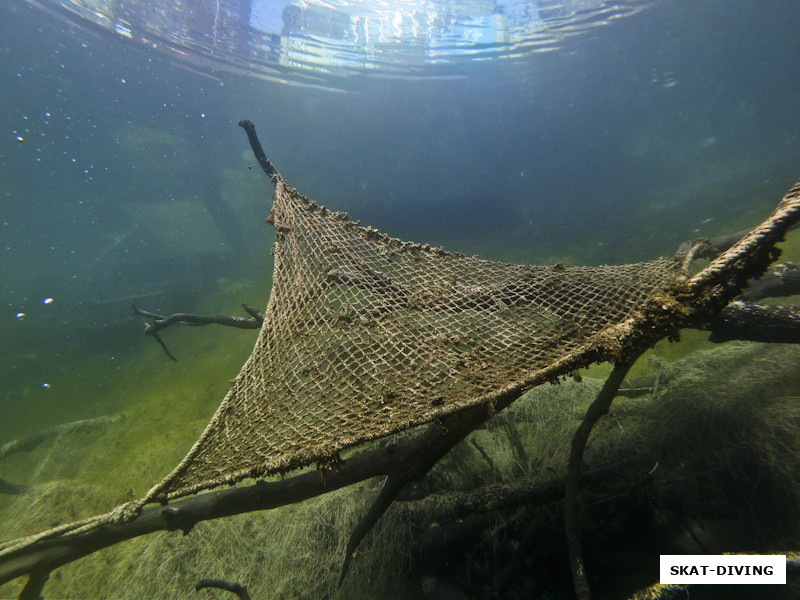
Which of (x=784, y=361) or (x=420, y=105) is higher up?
(x=420, y=105)

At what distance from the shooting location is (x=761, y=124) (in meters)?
26.2

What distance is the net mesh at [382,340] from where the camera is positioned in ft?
4.50

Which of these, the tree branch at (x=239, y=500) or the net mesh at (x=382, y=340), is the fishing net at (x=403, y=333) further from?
the tree branch at (x=239, y=500)

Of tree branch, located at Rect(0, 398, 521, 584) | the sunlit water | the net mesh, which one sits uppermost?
the sunlit water

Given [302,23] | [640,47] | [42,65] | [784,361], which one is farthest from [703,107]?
[42,65]

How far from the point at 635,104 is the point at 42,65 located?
40840 millimetres

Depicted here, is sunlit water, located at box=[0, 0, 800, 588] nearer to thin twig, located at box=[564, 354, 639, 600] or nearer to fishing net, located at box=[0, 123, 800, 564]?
fishing net, located at box=[0, 123, 800, 564]

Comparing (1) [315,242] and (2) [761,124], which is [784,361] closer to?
(1) [315,242]

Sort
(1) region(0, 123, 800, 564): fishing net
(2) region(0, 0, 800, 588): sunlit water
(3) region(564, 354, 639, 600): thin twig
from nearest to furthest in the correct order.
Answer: (1) region(0, 123, 800, 564): fishing net
(3) region(564, 354, 639, 600): thin twig
(2) region(0, 0, 800, 588): sunlit water

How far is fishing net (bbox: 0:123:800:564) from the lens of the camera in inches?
50.4

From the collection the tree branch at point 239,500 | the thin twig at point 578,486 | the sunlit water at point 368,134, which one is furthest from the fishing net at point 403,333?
the sunlit water at point 368,134

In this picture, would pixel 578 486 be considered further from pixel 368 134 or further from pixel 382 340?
pixel 368 134

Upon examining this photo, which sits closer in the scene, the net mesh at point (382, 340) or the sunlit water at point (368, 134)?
the net mesh at point (382, 340)

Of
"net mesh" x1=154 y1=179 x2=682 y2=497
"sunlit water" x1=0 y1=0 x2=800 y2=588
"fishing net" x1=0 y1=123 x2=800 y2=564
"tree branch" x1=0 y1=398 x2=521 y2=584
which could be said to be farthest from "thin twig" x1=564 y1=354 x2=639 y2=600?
"sunlit water" x1=0 y1=0 x2=800 y2=588
